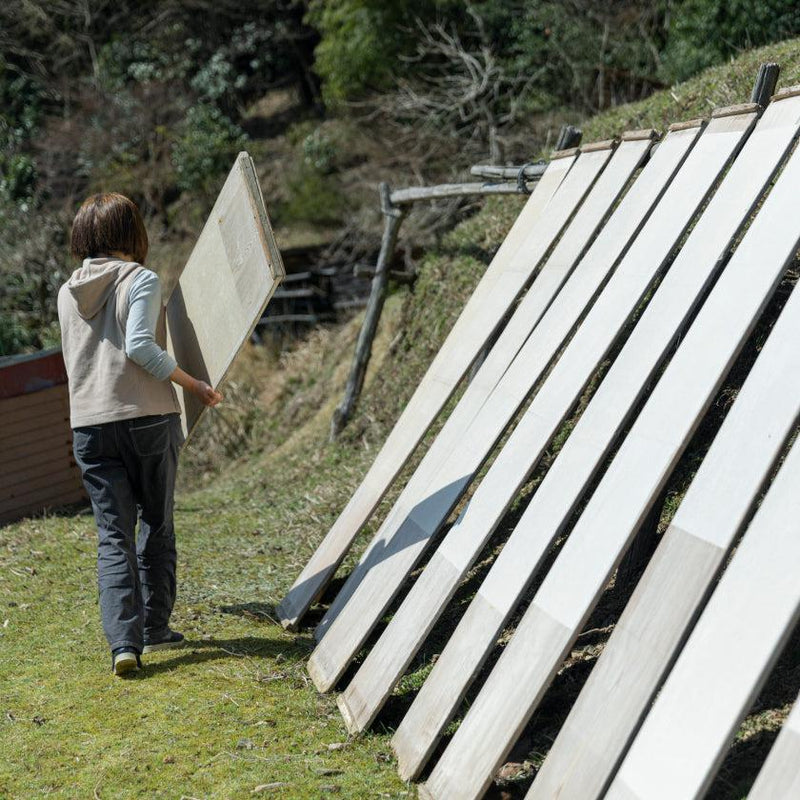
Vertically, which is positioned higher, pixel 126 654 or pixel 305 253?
pixel 305 253

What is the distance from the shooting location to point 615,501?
2.40 meters

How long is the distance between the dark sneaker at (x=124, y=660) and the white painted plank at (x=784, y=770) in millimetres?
2387

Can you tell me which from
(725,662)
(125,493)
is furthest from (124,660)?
(725,662)

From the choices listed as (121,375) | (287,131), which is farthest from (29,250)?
(121,375)

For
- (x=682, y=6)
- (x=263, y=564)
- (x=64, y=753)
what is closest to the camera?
(x=64, y=753)

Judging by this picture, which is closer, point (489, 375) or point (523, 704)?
point (523, 704)

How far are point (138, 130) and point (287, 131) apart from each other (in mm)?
2753

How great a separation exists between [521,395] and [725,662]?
145 cm

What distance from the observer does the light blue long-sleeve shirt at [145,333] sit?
3.45m

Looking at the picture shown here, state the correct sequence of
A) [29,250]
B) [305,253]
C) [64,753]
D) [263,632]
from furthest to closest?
[305,253] → [29,250] → [263,632] → [64,753]

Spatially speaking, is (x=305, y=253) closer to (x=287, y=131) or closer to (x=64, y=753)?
(x=287, y=131)

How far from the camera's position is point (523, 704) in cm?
233

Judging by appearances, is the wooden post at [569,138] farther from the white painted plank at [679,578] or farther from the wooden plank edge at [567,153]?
the white painted plank at [679,578]

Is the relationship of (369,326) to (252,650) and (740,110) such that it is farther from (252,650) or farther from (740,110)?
(740,110)
